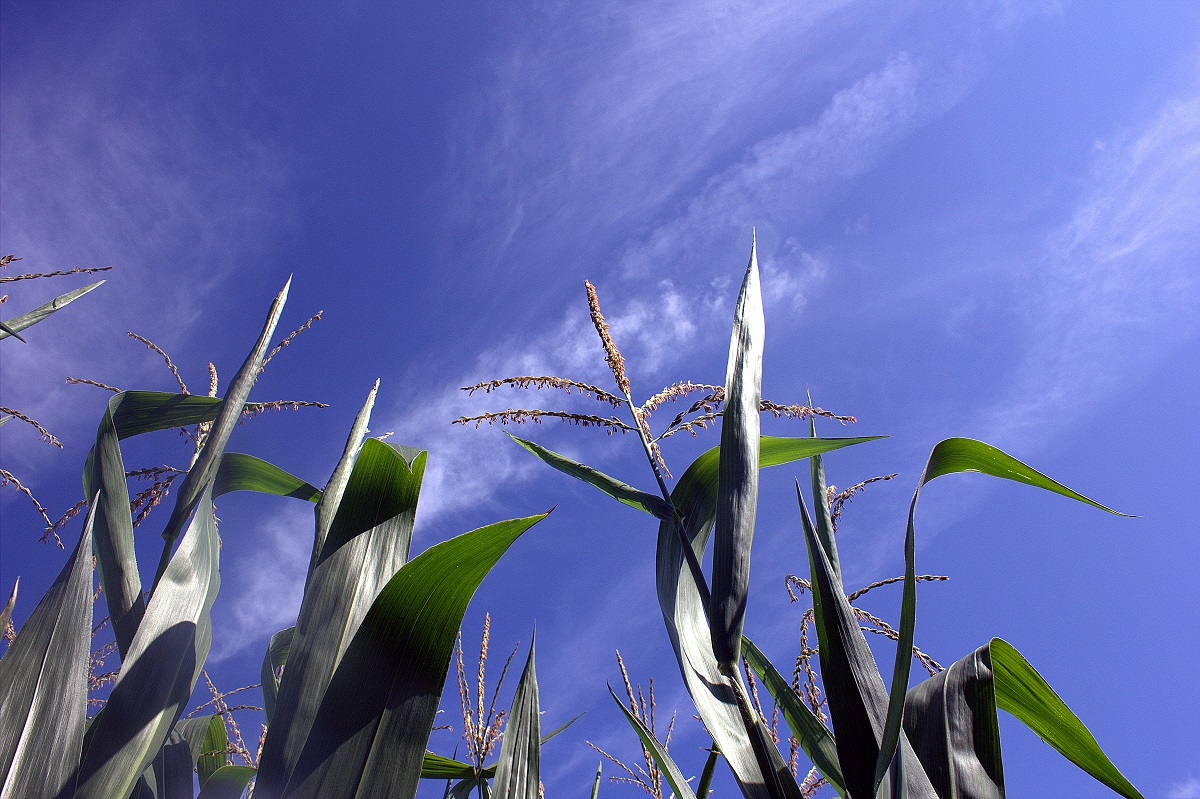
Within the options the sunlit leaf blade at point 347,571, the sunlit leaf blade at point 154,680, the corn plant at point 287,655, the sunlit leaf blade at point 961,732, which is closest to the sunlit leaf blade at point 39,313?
the corn plant at point 287,655

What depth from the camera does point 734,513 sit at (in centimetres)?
92

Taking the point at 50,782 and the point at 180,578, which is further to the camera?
the point at 180,578

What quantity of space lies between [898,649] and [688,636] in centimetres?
35

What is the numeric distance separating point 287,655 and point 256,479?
2.25 feet

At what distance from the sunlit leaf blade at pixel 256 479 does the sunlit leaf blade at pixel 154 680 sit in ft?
1.09

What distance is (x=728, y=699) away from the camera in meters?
0.97

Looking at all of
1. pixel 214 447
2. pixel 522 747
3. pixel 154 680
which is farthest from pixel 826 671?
pixel 214 447

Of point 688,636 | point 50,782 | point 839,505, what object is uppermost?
point 839,505

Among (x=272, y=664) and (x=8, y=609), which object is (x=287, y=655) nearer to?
(x=272, y=664)

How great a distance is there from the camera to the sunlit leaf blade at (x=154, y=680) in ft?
3.06

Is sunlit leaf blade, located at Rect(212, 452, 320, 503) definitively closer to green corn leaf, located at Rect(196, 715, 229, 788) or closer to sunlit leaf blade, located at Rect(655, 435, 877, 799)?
green corn leaf, located at Rect(196, 715, 229, 788)

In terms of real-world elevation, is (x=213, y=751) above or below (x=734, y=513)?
below

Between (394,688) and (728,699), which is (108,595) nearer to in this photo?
(394,688)

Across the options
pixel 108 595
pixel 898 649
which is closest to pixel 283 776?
pixel 108 595
